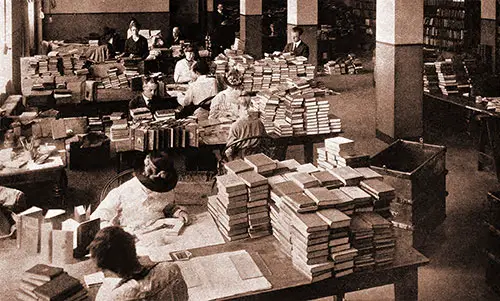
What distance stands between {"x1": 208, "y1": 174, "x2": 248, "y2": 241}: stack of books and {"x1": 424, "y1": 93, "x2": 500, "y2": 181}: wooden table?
419 cm

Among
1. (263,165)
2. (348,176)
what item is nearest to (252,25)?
(263,165)

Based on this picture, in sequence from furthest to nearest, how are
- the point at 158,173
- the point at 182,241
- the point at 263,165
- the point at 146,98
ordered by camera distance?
1. the point at 146,98
2. the point at 158,173
3. the point at 263,165
4. the point at 182,241

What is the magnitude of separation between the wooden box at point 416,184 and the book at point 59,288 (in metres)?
3.40

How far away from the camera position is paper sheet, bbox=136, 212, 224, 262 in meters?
4.39

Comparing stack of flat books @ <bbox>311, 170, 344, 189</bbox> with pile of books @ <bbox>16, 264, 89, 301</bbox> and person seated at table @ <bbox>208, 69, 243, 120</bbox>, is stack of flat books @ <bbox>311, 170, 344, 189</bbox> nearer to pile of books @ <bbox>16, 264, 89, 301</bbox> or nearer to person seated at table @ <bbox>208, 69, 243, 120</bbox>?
pile of books @ <bbox>16, 264, 89, 301</bbox>

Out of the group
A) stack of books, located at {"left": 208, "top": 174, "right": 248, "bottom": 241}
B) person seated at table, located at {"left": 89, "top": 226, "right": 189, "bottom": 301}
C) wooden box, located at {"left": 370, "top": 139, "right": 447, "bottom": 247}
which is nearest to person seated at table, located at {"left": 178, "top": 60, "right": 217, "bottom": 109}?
wooden box, located at {"left": 370, "top": 139, "right": 447, "bottom": 247}

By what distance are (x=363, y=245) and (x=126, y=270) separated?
4.97 ft

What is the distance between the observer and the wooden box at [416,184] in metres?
6.11

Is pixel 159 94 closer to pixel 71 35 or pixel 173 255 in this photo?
pixel 173 255

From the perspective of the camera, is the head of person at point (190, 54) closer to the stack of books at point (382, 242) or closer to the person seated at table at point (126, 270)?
the stack of books at point (382, 242)

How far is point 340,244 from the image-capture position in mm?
3943

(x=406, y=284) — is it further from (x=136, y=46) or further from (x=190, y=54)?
(x=136, y=46)

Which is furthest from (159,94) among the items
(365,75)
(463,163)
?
(365,75)

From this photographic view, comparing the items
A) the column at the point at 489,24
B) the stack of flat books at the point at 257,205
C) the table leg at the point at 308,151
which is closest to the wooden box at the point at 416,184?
the table leg at the point at 308,151
